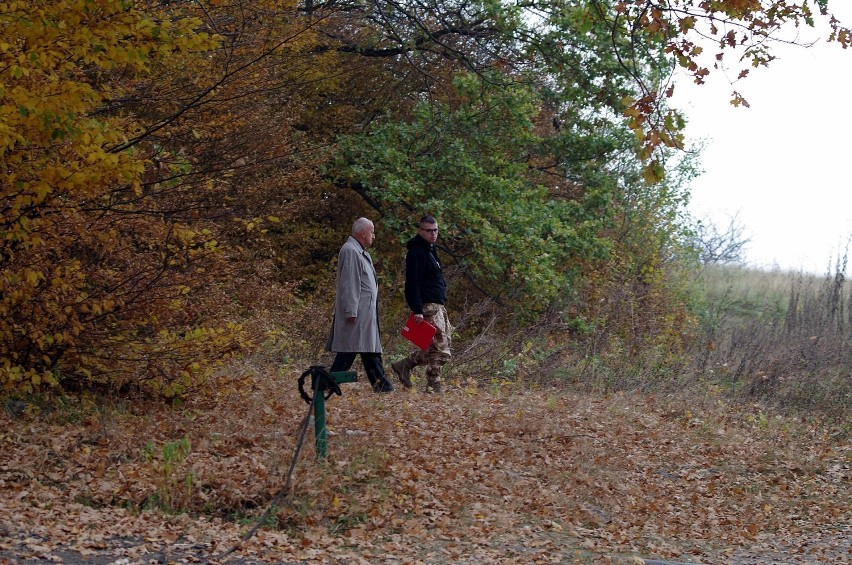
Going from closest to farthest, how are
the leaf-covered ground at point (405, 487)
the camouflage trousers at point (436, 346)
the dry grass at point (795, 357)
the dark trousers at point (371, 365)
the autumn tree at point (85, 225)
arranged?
the leaf-covered ground at point (405, 487) < the autumn tree at point (85, 225) < the dark trousers at point (371, 365) < the camouflage trousers at point (436, 346) < the dry grass at point (795, 357)

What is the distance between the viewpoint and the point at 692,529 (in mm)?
8289

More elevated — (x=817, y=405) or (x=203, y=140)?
(x=203, y=140)

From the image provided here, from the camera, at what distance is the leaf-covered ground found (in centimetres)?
639

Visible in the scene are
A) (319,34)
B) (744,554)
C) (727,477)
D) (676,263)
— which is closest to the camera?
(744,554)

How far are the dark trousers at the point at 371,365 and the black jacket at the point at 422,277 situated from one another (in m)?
0.75

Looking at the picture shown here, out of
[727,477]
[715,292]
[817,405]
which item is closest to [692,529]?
[727,477]

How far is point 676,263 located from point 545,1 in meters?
8.65

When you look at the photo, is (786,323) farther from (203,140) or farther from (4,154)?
(4,154)

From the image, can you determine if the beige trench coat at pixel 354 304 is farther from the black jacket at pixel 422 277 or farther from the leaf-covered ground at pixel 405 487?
the black jacket at pixel 422 277

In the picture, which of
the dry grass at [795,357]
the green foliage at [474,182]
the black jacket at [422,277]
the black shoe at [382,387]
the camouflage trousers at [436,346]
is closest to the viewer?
the black shoe at [382,387]

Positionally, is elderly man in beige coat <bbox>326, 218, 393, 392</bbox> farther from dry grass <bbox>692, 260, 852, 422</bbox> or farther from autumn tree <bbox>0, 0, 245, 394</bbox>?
dry grass <bbox>692, 260, 852, 422</bbox>

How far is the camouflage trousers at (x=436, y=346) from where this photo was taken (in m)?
11.2

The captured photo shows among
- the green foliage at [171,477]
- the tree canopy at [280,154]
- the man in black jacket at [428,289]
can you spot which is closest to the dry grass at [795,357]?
the tree canopy at [280,154]

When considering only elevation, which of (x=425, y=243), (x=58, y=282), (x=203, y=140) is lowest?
(x=58, y=282)
